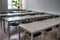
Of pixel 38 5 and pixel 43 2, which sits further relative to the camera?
pixel 38 5

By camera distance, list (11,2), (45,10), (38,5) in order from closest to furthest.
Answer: (45,10), (38,5), (11,2)

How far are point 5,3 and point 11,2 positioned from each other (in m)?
0.72

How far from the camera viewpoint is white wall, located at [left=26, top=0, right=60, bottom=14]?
19.0ft

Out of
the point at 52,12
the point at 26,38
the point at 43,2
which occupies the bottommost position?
the point at 26,38

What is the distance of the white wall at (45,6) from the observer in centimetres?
579

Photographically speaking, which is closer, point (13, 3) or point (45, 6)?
point (45, 6)

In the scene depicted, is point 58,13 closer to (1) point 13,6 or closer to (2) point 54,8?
(2) point 54,8

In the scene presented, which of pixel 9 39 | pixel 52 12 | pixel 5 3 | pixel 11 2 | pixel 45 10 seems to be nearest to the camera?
pixel 9 39

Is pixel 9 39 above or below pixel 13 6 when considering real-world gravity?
below

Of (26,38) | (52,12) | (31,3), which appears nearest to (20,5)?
(31,3)

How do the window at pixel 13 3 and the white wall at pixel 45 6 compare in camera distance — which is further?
the window at pixel 13 3

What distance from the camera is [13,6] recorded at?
28.6ft

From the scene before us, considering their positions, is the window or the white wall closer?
the white wall

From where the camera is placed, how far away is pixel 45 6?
662 centimetres
